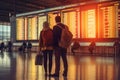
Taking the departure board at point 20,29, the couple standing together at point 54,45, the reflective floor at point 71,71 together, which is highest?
the departure board at point 20,29

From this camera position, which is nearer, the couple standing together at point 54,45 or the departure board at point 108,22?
the couple standing together at point 54,45

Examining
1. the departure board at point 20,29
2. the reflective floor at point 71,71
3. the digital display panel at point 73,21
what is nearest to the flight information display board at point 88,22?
the digital display panel at point 73,21

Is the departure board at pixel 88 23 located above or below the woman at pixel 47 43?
above

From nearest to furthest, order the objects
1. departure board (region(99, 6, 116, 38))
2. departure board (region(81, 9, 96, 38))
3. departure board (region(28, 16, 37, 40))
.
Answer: departure board (region(99, 6, 116, 38)) < departure board (region(81, 9, 96, 38)) < departure board (region(28, 16, 37, 40))

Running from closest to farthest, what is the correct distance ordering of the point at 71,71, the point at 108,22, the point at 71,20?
the point at 71,71 < the point at 108,22 < the point at 71,20

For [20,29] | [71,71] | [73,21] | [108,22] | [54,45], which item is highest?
[73,21]

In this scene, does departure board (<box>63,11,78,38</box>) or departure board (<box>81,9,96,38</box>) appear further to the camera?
departure board (<box>63,11,78,38</box>)

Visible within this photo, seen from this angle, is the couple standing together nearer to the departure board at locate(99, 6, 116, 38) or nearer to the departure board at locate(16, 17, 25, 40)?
the departure board at locate(99, 6, 116, 38)

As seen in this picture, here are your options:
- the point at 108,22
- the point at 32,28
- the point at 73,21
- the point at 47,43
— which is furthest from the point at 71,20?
the point at 47,43

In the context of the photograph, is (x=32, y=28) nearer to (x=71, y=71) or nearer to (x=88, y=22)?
(x=88, y=22)

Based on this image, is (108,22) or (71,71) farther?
(108,22)

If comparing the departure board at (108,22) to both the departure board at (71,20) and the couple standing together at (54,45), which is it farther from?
the couple standing together at (54,45)

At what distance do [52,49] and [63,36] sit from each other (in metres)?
0.56

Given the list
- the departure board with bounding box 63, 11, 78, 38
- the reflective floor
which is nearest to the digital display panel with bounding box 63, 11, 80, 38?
the departure board with bounding box 63, 11, 78, 38
